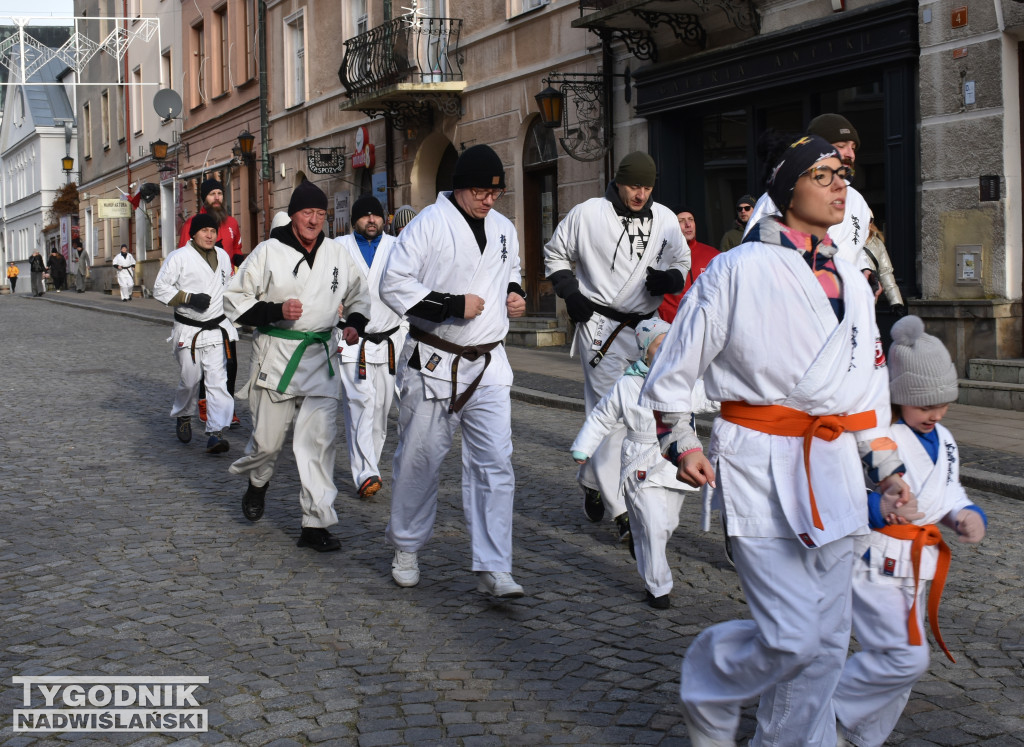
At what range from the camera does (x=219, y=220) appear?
11.0 metres

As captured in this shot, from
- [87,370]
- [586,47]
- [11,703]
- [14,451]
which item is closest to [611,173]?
[586,47]

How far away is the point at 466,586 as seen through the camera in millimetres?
5926

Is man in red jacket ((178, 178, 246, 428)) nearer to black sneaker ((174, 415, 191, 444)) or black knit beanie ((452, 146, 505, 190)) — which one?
black sneaker ((174, 415, 191, 444))

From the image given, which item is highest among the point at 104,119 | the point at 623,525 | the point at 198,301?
the point at 104,119

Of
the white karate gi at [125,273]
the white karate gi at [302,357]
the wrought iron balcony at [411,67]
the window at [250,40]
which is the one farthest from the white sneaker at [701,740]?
the white karate gi at [125,273]

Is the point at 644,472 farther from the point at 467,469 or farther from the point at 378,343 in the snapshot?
the point at 378,343

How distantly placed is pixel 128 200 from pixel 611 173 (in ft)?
90.4

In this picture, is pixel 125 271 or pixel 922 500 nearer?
pixel 922 500

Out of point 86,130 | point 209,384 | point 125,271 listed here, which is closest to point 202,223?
point 209,384

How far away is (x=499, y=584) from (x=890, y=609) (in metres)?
2.30

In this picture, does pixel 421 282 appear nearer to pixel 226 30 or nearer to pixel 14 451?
pixel 14 451

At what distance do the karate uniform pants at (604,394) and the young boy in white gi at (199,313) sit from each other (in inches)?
174

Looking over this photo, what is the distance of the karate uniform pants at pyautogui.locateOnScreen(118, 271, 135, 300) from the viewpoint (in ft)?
129

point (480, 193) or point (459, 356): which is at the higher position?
point (480, 193)
